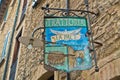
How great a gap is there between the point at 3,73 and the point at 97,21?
5555mm

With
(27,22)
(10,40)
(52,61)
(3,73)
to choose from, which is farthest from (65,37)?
(10,40)

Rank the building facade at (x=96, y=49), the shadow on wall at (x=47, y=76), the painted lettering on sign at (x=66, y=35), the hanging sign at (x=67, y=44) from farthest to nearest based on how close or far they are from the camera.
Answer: the shadow on wall at (x=47, y=76) → the building facade at (x=96, y=49) → the painted lettering on sign at (x=66, y=35) → the hanging sign at (x=67, y=44)

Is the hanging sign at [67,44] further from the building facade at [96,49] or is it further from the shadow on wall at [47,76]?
the shadow on wall at [47,76]

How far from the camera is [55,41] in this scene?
354 centimetres

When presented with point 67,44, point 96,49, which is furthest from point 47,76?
point 67,44

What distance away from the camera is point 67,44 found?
3.50m

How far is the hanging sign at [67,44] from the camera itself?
3.34 m

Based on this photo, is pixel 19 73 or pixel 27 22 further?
pixel 27 22

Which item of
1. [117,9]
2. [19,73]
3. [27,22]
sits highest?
[27,22]

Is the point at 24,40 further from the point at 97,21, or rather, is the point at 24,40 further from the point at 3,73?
the point at 3,73

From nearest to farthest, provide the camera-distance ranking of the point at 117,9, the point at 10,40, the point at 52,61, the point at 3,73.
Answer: the point at 52,61, the point at 117,9, the point at 3,73, the point at 10,40

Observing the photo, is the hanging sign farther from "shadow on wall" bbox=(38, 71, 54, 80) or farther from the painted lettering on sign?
"shadow on wall" bbox=(38, 71, 54, 80)

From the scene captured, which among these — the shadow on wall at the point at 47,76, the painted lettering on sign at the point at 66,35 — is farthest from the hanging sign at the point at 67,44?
the shadow on wall at the point at 47,76

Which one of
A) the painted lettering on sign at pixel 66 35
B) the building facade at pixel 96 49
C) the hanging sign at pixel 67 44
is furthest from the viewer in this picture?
the building facade at pixel 96 49
